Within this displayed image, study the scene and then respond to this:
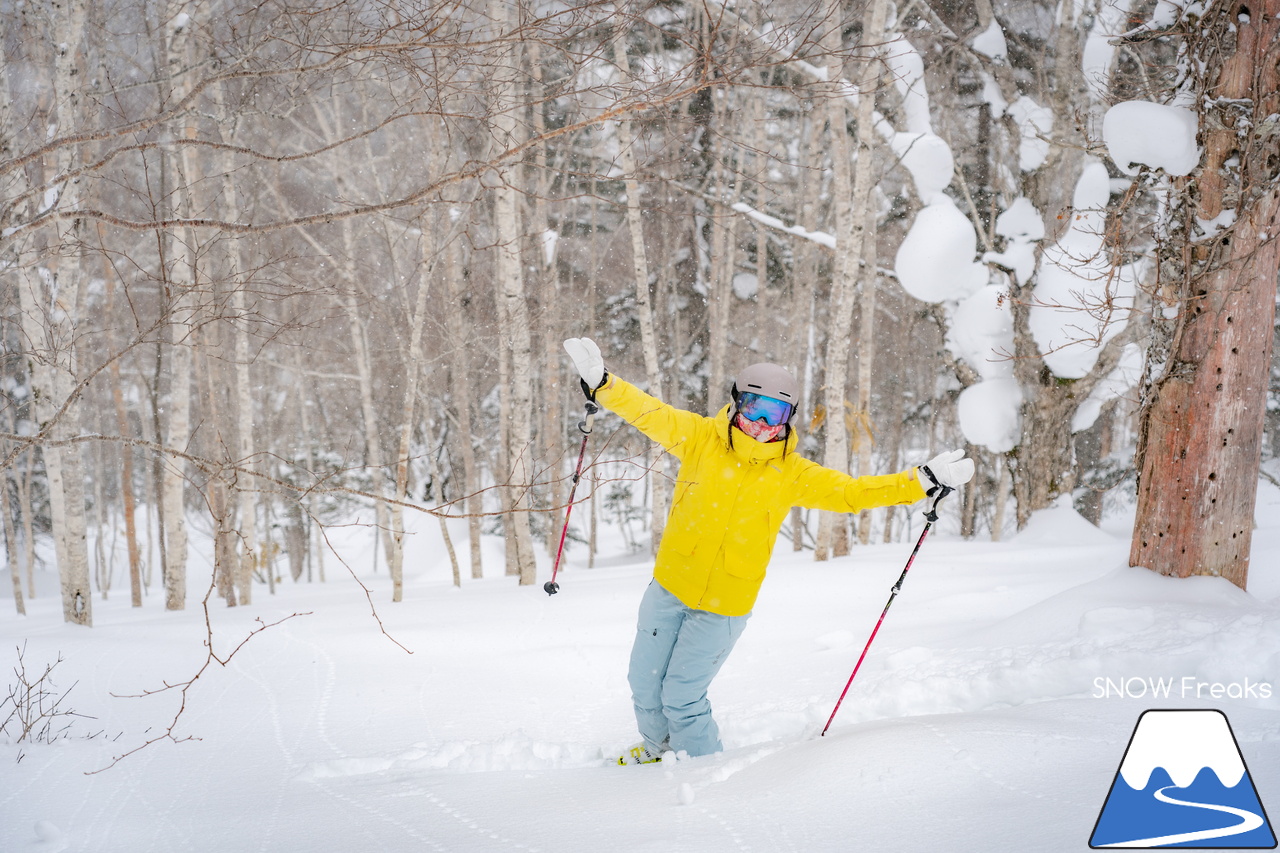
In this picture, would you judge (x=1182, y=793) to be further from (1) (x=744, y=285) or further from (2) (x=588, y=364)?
(1) (x=744, y=285)

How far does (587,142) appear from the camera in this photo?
1369 centimetres

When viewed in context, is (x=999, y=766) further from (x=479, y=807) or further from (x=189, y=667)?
(x=189, y=667)

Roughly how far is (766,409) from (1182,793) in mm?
1973

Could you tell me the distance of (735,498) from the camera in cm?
357

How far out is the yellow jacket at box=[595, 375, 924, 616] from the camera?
355 cm

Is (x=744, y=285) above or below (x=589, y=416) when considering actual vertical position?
above

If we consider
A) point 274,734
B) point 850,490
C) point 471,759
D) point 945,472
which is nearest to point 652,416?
point 850,490

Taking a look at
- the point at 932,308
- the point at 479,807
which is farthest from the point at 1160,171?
the point at 932,308

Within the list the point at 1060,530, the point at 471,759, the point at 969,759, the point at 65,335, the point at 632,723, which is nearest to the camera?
the point at 969,759

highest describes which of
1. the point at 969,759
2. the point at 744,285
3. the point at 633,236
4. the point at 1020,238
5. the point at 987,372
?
the point at 744,285

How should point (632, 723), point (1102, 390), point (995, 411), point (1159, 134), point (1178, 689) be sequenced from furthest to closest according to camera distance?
point (1102, 390) < point (995, 411) < point (632, 723) < point (1159, 134) < point (1178, 689)

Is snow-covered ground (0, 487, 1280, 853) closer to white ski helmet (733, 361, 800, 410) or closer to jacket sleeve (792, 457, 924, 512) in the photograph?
jacket sleeve (792, 457, 924, 512)

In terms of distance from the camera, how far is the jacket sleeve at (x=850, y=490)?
3514mm

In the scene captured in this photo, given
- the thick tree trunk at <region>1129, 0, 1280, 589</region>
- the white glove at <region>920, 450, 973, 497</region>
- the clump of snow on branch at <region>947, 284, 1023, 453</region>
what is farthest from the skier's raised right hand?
the clump of snow on branch at <region>947, 284, 1023, 453</region>
